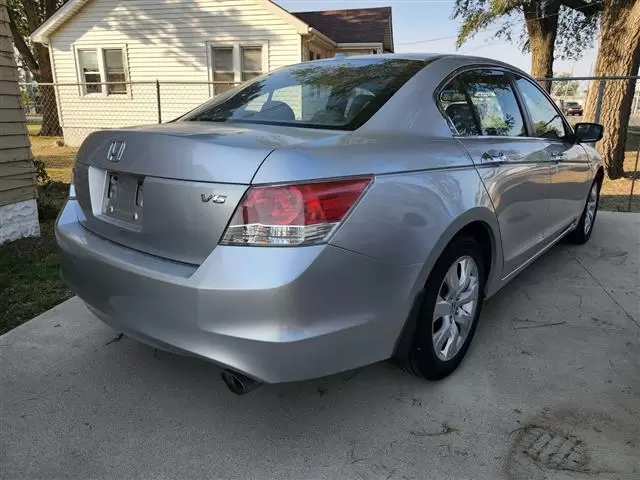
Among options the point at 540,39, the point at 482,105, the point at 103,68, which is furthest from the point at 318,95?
the point at 540,39

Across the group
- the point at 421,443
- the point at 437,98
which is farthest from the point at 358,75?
the point at 421,443

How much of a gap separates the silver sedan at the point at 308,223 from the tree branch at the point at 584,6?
1761 centimetres

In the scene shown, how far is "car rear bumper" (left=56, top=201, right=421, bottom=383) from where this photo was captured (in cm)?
176

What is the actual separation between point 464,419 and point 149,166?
1.80 m

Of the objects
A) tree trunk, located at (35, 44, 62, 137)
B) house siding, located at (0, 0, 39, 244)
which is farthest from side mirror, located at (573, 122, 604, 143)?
tree trunk, located at (35, 44, 62, 137)

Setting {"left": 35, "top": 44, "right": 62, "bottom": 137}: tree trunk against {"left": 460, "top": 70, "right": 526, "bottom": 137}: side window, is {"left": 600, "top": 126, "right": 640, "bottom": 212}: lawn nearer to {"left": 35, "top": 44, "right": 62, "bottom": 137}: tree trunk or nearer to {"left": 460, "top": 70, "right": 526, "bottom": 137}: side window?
{"left": 460, "top": 70, "right": 526, "bottom": 137}: side window

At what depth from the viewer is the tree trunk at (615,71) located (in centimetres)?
887

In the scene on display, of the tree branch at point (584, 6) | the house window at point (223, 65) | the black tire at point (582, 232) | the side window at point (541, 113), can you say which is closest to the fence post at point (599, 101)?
the black tire at point (582, 232)

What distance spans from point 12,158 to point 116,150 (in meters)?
3.19

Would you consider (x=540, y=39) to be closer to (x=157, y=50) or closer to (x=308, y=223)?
(x=157, y=50)

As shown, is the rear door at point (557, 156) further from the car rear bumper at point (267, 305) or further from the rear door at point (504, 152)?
the car rear bumper at point (267, 305)

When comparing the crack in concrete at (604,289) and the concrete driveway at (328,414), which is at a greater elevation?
the concrete driveway at (328,414)

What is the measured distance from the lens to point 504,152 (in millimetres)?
2848

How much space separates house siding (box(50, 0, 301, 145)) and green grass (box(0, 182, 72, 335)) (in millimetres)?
10104
